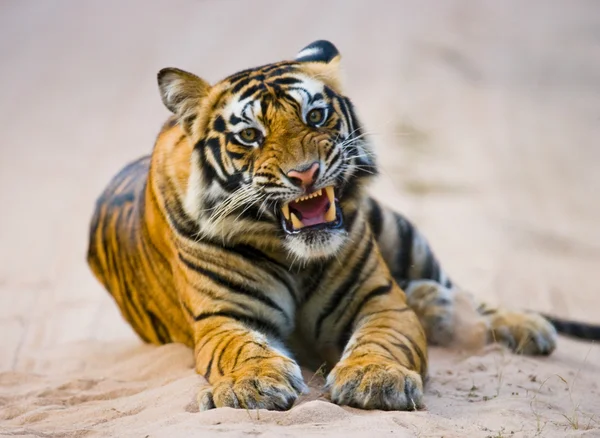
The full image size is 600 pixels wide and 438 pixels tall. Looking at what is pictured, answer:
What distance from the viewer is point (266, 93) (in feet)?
12.7

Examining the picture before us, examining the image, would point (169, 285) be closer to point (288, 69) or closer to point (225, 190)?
point (225, 190)

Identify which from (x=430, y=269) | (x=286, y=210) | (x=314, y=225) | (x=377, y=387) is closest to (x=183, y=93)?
(x=286, y=210)

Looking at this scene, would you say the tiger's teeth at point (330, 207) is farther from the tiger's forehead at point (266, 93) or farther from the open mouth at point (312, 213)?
the tiger's forehead at point (266, 93)

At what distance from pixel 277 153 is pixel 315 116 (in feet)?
0.92

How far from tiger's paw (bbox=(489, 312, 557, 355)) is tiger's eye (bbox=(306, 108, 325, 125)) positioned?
1.58m

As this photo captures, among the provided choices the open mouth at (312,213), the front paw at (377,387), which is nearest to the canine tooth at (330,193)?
the open mouth at (312,213)

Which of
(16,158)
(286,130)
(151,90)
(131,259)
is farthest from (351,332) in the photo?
(151,90)

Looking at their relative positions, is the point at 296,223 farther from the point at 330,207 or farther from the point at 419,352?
the point at 419,352

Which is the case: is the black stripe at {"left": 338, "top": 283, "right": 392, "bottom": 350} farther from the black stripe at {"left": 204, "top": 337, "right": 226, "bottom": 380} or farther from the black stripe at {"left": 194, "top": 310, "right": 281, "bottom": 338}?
the black stripe at {"left": 204, "top": 337, "right": 226, "bottom": 380}

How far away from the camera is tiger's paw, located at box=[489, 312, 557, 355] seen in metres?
4.90

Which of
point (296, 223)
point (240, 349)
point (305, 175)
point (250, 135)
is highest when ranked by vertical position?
point (250, 135)

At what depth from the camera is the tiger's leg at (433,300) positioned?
193 inches

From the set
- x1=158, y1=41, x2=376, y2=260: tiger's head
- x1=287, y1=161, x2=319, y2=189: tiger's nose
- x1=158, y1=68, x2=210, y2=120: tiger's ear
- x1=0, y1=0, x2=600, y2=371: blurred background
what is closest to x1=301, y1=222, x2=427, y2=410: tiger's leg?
x1=158, y1=41, x2=376, y2=260: tiger's head

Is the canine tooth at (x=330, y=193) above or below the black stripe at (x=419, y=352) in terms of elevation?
above
